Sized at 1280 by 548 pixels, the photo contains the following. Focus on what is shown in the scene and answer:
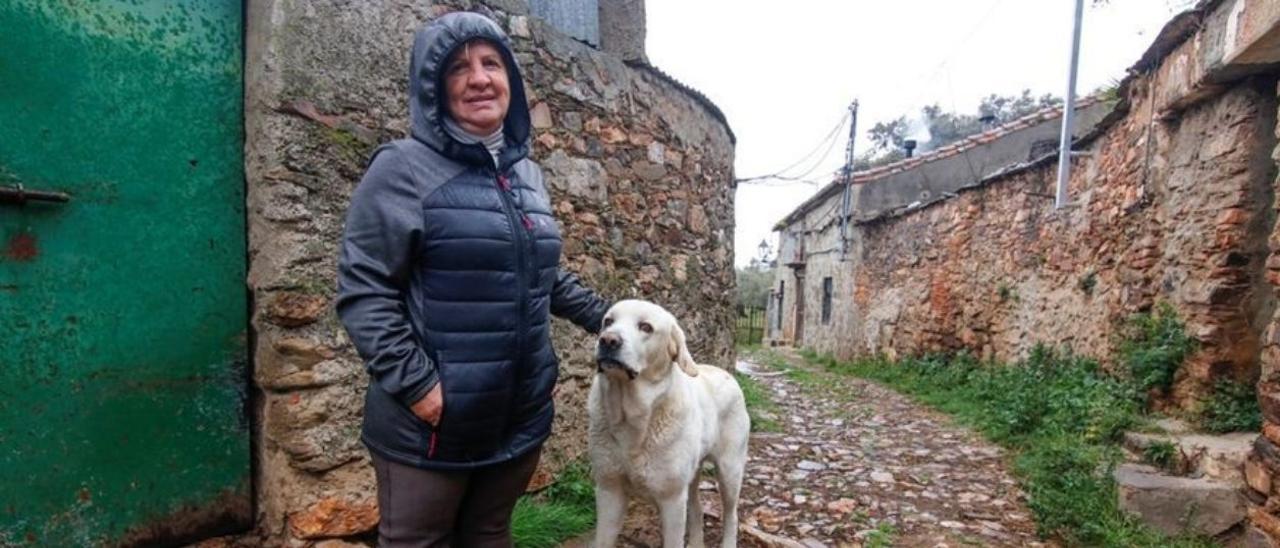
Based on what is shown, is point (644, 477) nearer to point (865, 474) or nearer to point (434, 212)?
point (434, 212)

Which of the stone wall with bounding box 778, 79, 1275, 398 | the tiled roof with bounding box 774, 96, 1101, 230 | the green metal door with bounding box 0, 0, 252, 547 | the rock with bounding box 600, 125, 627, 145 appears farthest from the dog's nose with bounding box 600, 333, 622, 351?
the tiled roof with bounding box 774, 96, 1101, 230

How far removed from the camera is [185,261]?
2.36m

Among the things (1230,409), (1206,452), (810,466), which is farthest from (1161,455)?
(810,466)

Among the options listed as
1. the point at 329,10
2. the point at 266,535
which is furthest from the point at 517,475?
the point at 329,10

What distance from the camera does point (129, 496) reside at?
2.27 m

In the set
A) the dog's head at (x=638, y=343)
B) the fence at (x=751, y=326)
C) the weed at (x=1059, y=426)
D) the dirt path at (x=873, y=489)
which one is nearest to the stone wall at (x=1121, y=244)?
the weed at (x=1059, y=426)

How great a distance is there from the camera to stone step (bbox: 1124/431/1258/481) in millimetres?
3430

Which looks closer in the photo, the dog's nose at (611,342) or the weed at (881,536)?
the dog's nose at (611,342)

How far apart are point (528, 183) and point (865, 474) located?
3997 mm

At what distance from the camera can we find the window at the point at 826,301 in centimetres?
1677

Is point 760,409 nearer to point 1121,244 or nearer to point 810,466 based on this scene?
point 810,466

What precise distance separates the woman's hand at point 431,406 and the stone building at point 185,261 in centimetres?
121

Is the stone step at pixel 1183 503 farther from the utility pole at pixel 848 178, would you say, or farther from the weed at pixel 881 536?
the utility pole at pixel 848 178

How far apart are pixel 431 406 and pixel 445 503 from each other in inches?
11.6
